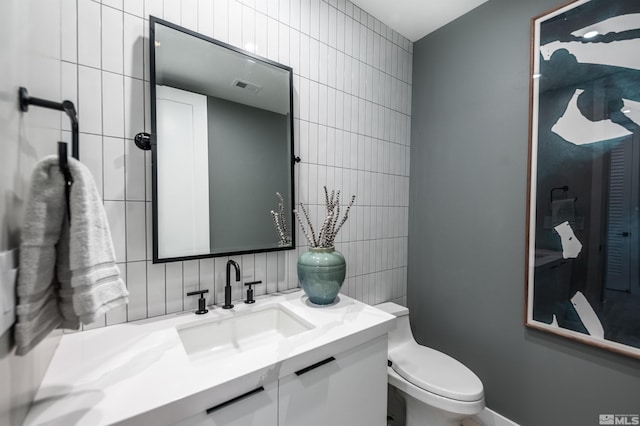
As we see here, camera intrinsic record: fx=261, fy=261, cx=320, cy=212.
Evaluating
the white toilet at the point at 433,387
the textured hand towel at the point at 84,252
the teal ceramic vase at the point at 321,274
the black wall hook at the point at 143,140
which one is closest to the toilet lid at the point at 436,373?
the white toilet at the point at 433,387

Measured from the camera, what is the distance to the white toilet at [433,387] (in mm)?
1164

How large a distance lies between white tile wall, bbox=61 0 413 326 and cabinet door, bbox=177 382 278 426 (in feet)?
1.71

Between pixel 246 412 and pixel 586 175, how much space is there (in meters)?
1.67

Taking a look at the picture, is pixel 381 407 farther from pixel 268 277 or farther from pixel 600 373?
pixel 600 373

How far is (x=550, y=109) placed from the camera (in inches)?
51.6

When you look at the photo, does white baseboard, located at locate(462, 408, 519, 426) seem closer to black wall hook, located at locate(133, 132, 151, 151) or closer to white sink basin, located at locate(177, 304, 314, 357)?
white sink basin, located at locate(177, 304, 314, 357)

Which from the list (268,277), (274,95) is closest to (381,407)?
(268,277)

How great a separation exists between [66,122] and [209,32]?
2.13ft

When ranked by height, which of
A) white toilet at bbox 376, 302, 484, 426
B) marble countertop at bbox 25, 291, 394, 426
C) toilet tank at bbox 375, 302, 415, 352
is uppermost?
marble countertop at bbox 25, 291, 394, 426

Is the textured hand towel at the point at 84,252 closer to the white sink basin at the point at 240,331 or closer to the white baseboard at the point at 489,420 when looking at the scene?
the white sink basin at the point at 240,331

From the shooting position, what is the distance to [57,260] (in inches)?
20.1

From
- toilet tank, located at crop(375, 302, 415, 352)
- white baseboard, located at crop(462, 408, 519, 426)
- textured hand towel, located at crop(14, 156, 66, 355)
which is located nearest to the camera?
textured hand towel, located at crop(14, 156, 66, 355)

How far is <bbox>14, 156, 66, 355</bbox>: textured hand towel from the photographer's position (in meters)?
0.45

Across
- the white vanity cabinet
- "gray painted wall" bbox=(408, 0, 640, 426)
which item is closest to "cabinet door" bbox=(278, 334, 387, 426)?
the white vanity cabinet
